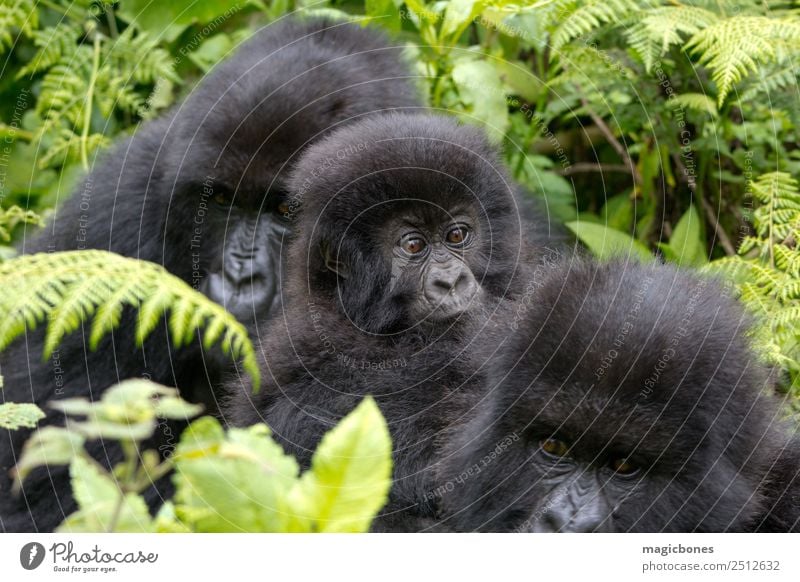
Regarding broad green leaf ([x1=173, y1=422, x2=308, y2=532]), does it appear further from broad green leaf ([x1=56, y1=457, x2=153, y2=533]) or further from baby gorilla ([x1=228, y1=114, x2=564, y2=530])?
baby gorilla ([x1=228, y1=114, x2=564, y2=530])

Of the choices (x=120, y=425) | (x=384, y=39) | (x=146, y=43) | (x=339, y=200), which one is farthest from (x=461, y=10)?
(x=120, y=425)

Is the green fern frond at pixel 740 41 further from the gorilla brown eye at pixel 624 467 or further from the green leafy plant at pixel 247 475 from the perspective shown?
the green leafy plant at pixel 247 475

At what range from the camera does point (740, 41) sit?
3980 millimetres

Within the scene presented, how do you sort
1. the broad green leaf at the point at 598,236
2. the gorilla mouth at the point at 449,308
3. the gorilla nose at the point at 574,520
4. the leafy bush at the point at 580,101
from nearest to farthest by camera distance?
1. the gorilla nose at the point at 574,520
2. the gorilla mouth at the point at 449,308
3. the leafy bush at the point at 580,101
4. the broad green leaf at the point at 598,236

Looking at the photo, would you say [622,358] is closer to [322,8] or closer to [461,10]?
[461,10]

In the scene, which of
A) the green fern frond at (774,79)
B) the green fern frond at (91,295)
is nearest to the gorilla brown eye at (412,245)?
the green fern frond at (91,295)

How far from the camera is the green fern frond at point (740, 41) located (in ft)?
12.9

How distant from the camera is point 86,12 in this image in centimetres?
537

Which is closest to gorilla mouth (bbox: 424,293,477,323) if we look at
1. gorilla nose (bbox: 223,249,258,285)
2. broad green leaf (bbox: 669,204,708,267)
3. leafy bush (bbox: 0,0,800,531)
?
leafy bush (bbox: 0,0,800,531)

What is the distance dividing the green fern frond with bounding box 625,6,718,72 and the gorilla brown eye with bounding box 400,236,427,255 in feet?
4.05

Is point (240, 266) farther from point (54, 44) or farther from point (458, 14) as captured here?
point (54, 44)
